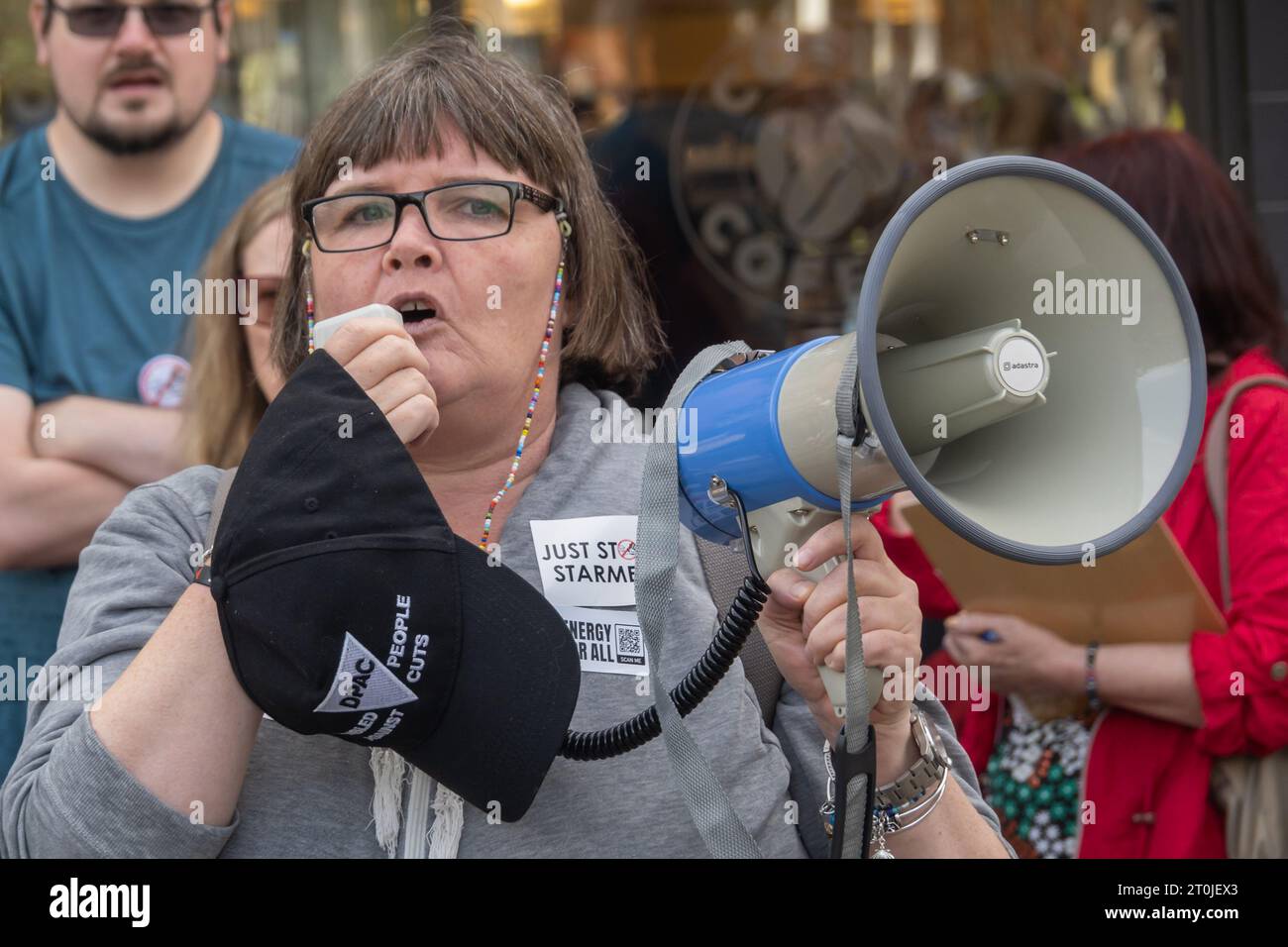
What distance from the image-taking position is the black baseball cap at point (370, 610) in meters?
1.46

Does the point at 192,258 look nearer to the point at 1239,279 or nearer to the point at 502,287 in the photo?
the point at 502,287

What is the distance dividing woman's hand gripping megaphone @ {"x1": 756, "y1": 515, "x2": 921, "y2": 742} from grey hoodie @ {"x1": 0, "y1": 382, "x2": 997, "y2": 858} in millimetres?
173

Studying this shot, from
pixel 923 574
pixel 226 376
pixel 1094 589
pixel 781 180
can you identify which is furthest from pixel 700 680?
pixel 781 180

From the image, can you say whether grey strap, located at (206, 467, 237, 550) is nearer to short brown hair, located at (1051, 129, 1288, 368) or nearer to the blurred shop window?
short brown hair, located at (1051, 129, 1288, 368)

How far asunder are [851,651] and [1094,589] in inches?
51.3

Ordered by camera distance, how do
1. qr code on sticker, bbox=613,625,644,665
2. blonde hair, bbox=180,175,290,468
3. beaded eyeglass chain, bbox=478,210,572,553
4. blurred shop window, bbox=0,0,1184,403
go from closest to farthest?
qr code on sticker, bbox=613,625,644,665 < beaded eyeglass chain, bbox=478,210,572,553 < blonde hair, bbox=180,175,290,468 < blurred shop window, bbox=0,0,1184,403

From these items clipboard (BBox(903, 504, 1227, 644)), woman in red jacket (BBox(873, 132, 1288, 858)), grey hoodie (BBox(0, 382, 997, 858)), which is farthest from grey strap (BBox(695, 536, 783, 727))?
woman in red jacket (BBox(873, 132, 1288, 858))

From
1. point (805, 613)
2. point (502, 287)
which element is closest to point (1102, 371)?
point (805, 613)

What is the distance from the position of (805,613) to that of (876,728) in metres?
0.16

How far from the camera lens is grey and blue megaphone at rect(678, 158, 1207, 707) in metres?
1.49

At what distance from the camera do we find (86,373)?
285 centimetres

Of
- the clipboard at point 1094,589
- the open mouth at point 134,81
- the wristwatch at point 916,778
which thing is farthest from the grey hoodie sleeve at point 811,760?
the open mouth at point 134,81

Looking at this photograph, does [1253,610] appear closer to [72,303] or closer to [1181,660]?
[1181,660]

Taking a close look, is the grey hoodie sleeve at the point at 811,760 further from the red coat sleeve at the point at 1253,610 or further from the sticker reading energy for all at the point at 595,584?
the red coat sleeve at the point at 1253,610
